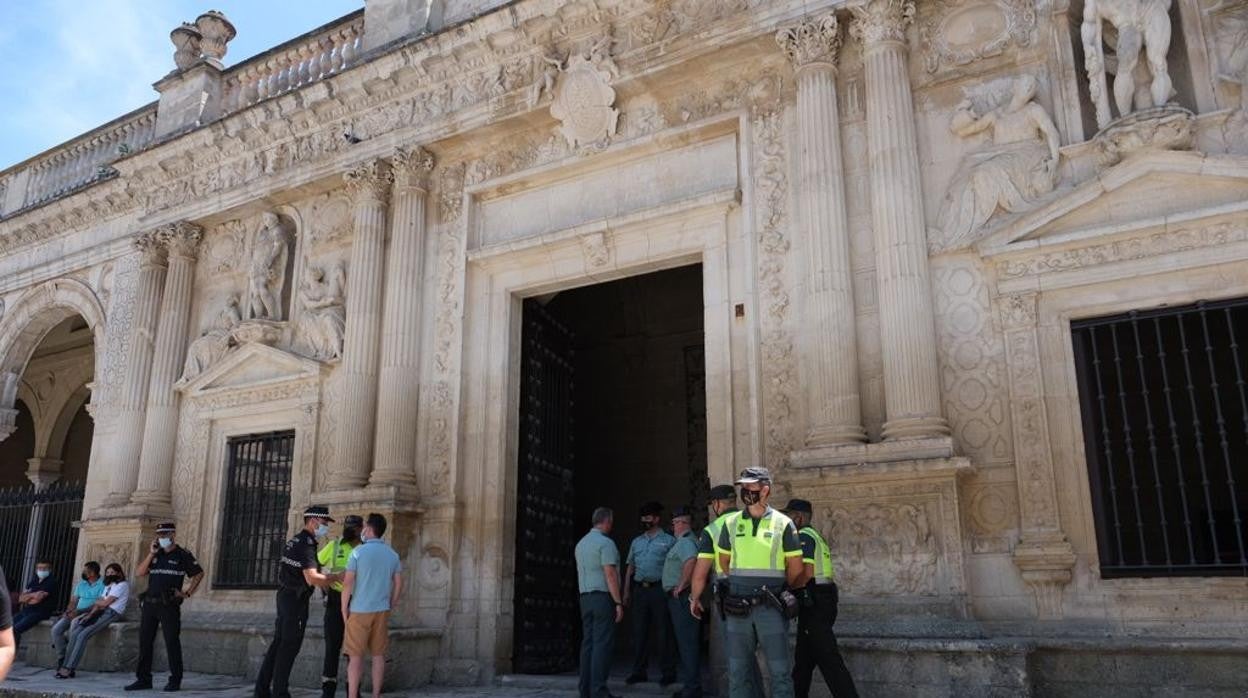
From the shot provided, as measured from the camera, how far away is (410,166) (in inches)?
441

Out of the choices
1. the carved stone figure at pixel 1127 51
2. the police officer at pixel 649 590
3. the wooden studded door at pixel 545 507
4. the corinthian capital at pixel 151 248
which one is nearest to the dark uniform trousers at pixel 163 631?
the wooden studded door at pixel 545 507

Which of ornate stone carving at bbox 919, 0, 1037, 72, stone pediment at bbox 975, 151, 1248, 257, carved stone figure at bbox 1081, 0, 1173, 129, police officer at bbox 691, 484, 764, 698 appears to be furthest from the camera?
ornate stone carving at bbox 919, 0, 1037, 72

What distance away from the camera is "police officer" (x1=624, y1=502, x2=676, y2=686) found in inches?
332

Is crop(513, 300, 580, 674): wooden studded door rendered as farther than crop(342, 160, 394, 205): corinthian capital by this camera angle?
No

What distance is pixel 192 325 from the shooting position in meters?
12.9

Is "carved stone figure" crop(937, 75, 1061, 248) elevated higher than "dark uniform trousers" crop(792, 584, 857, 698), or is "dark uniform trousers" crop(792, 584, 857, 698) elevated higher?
"carved stone figure" crop(937, 75, 1061, 248)

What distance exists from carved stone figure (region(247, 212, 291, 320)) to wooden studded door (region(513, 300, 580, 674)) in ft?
11.7

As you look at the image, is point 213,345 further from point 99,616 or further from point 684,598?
point 684,598

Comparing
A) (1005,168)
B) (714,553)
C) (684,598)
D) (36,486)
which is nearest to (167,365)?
(684,598)

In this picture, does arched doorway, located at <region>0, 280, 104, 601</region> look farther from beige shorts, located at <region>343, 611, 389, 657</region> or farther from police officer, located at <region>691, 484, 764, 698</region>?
police officer, located at <region>691, 484, 764, 698</region>

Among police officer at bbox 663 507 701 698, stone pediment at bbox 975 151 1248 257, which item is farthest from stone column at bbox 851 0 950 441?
police officer at bbox 663 507 701 698

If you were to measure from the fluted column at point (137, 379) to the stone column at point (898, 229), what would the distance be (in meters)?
9.70

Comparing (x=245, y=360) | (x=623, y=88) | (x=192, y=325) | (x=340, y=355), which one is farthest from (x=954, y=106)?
(x=192, y=325)

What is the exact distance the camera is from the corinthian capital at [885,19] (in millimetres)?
8656
